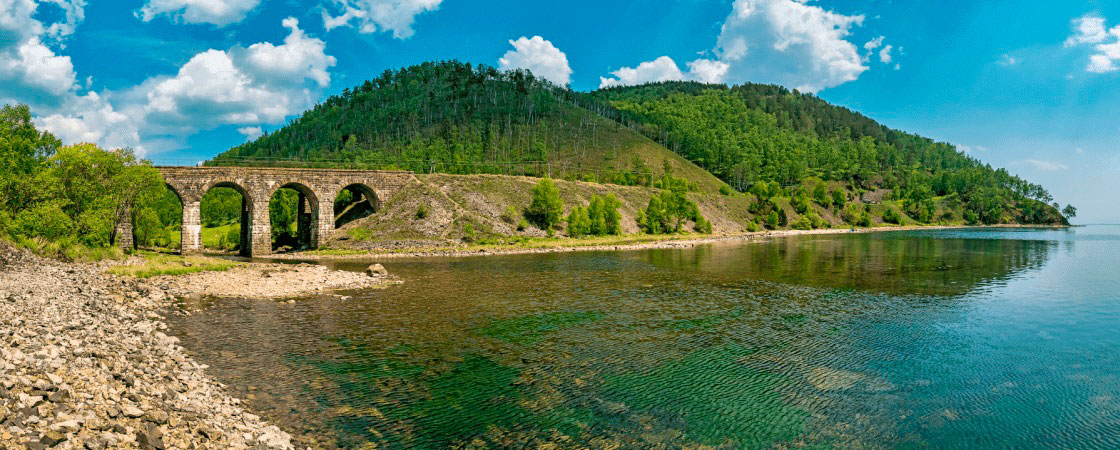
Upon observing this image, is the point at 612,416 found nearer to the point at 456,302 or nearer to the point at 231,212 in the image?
the point at 456,302

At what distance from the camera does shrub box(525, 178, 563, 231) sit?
3681 inches

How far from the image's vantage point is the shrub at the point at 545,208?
93500 millimetres

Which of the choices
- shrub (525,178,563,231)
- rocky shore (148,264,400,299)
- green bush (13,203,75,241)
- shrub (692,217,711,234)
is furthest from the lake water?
shrub (692,217,711,234)

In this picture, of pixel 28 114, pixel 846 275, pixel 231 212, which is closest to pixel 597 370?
pixel 846 275

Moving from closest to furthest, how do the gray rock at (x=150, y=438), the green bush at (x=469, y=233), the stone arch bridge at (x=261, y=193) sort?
the gray rock at (x=150, y=438) → the stone arch bridge at (x=261, y=193) → the green bush at (x=469, y=233)

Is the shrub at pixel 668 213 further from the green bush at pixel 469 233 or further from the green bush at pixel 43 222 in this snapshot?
the green bush at pixel 43 222

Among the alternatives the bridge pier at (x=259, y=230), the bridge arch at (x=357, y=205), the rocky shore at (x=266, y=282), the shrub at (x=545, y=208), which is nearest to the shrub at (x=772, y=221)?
the shrub at (x=545, y=208)

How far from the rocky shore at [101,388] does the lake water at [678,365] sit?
126 centimetres

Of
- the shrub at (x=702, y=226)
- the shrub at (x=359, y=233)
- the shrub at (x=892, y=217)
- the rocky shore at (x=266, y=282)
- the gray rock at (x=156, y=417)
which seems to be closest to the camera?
the gray rock at (x=156, y=417)

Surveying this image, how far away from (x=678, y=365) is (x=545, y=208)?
75.8 metres

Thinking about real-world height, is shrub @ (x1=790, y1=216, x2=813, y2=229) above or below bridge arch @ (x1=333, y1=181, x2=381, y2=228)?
below

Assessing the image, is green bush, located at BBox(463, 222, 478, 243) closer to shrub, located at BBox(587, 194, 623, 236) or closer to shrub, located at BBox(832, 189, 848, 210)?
shrub, located at BBox(587, 194, 623, 236)

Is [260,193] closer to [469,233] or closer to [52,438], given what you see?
[469,233]

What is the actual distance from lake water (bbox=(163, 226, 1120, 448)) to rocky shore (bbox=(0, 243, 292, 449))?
1256mm
